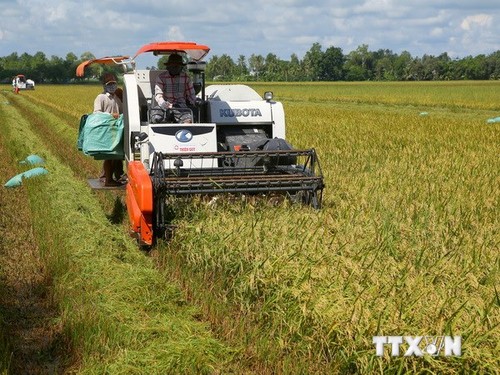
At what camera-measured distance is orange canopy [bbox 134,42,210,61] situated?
759 cm

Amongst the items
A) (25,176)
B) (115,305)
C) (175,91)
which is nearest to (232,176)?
(175,91)

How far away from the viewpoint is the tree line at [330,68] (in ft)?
350

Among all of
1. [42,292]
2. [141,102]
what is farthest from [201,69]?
[42,292]

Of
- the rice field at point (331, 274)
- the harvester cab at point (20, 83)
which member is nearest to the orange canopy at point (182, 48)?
the rice field at point (331, 274)

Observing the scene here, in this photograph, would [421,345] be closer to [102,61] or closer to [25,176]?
[102,61]

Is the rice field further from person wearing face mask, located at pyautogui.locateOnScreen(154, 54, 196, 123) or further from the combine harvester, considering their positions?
person wearing face mask, located at pyautogui.locateOnScreen(154, 54, 196, 123)

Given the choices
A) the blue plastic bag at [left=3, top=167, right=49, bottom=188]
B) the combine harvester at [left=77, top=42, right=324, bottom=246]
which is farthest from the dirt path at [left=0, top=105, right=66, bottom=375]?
the blue plastic bag at [left=3, top=167, right=49, bottom=188]

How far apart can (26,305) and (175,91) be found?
3.41m

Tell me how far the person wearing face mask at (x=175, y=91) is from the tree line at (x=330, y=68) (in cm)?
9419

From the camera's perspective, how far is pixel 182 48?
7.61 m

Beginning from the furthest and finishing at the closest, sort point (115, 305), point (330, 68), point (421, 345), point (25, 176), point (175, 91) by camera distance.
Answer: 1. point (330, 68)
2. point (25, 176)
3. point (175, 91)
4. point (115, 305)
5. point (421, 345)

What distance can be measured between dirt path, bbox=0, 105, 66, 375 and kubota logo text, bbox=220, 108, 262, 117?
2635 mm

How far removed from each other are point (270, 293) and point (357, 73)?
119896 millimetres

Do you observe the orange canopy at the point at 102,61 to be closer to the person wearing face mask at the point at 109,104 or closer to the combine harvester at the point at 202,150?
the combine harvester at the point at 202,150
